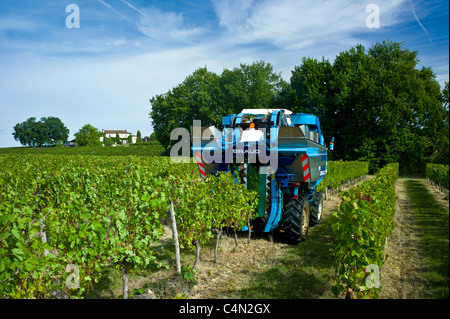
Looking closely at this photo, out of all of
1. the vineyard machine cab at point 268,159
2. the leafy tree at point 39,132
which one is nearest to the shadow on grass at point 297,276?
the vineyard machine cab at point 268,159

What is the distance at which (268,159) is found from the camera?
A: 20.5ft

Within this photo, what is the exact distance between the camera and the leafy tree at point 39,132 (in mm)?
73750

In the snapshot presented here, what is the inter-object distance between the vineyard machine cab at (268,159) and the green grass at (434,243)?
8.37ft

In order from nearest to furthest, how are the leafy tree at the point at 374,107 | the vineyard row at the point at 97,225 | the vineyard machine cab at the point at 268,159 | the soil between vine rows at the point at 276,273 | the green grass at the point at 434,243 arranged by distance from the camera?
1. the vineyard row at the point at 97,225
2. the soil between vine rows at the point at 276,273
3. the green grass at the point at 434,243
4. the vineyard machine cab at the point at 268,159
5. the leafy tree at the point at 374,107

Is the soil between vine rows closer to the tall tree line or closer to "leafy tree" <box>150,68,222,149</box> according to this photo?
the tall tree line

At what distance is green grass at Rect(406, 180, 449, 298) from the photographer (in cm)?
484

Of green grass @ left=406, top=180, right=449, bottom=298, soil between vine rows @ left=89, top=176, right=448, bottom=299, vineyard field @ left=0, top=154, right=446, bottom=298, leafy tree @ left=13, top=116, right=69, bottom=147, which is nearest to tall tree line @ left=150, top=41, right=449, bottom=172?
green grass @ left=406, top=180, right=449, bottom=298

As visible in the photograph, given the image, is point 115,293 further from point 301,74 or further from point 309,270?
point 301,74

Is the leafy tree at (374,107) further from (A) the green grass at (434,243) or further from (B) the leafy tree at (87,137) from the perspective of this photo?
(B) the leafy tree at (87,137)

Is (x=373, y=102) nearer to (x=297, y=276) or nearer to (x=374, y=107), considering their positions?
(x=374, y=107)

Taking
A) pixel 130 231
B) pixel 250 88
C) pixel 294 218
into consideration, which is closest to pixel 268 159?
pixel 294 218

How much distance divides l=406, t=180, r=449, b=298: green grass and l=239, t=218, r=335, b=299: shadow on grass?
1.62 metres

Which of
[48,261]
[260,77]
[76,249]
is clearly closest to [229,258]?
[76,249]
